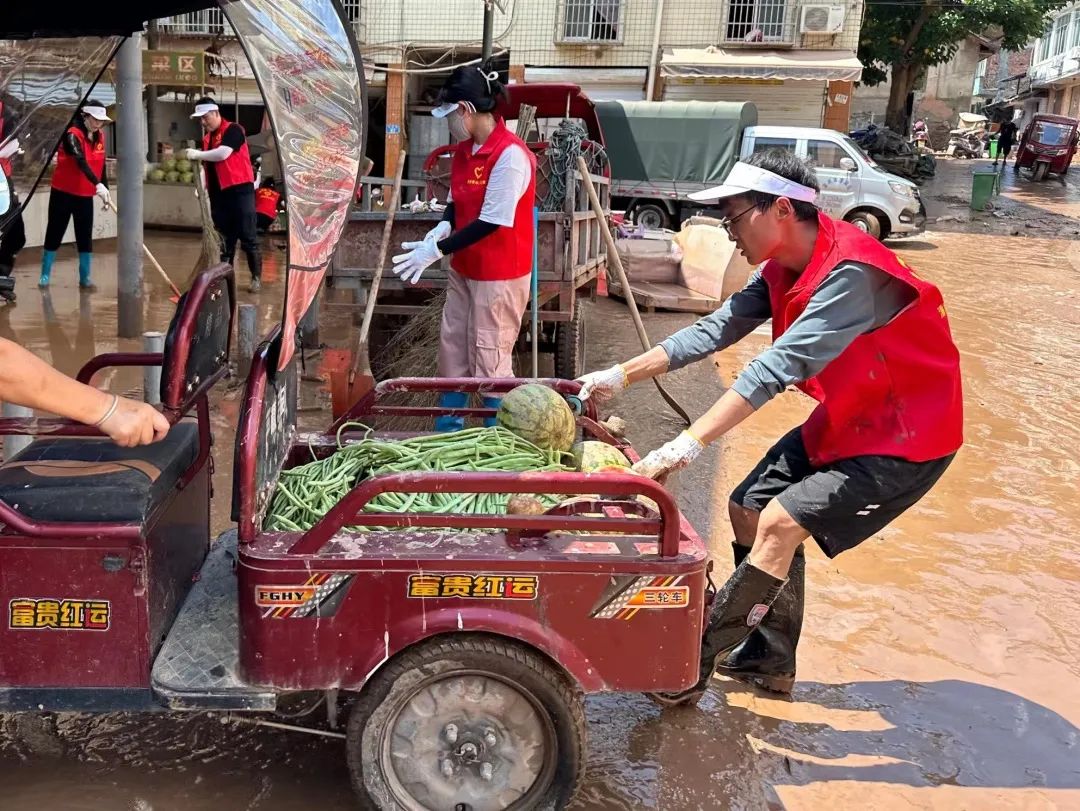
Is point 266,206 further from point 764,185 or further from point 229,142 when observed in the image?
point 764,185

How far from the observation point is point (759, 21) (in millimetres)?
22656

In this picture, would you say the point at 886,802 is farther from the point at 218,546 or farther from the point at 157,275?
the point at 157,275

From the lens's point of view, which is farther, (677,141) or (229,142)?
(677,141)

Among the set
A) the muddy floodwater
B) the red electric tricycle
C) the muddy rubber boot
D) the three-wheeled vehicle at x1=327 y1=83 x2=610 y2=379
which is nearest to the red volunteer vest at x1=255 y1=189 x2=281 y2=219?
the muddy floodwater

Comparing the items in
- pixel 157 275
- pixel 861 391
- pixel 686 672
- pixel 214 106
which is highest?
pixel 214 106

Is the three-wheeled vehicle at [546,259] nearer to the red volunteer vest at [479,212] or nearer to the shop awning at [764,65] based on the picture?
the red volunteer vest at [479,212]

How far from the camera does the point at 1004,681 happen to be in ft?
12.7

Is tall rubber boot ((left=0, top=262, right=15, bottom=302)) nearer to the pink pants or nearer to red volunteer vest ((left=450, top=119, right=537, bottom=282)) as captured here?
the pink pants

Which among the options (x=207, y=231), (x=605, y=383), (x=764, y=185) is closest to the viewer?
(x=764, y=185)

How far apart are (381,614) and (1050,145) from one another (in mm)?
31782

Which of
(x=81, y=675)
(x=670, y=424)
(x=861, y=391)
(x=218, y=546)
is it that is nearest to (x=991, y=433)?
(x=670, y=424)

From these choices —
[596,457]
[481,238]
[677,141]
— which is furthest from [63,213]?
[677,141]

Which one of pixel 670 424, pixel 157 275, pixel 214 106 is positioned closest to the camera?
pixel 670 424

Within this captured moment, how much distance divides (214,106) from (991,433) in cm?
809
